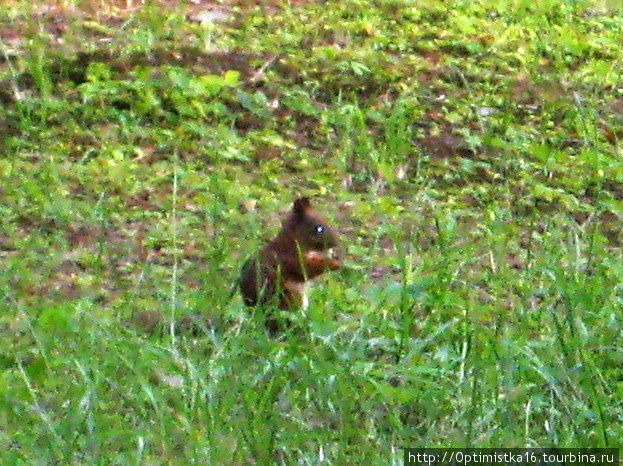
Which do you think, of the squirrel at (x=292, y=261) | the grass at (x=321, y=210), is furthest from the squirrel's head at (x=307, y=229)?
the grass at (x=321, y=210)

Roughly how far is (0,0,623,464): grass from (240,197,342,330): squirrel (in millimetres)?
111

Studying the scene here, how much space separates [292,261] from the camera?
5.59 meters

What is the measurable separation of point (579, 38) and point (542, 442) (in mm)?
4964

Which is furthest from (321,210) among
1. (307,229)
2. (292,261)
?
(292,261)

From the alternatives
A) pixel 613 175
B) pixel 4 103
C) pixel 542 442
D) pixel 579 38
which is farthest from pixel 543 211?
pixel 542 442

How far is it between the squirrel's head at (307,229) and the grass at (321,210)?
0.60ft

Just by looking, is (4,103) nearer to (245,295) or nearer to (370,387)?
(245,295)

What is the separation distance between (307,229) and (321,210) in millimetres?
1188

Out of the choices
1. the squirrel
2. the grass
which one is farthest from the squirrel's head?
the grass

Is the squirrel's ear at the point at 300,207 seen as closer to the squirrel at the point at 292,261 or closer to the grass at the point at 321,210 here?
the squirrel at the point at 292,261

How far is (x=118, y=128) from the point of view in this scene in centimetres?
752

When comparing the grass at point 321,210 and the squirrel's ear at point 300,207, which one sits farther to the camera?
the squirrel's ear at point 300,207

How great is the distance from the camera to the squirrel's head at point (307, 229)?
569cm

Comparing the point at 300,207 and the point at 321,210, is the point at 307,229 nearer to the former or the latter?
the point at 300,207
